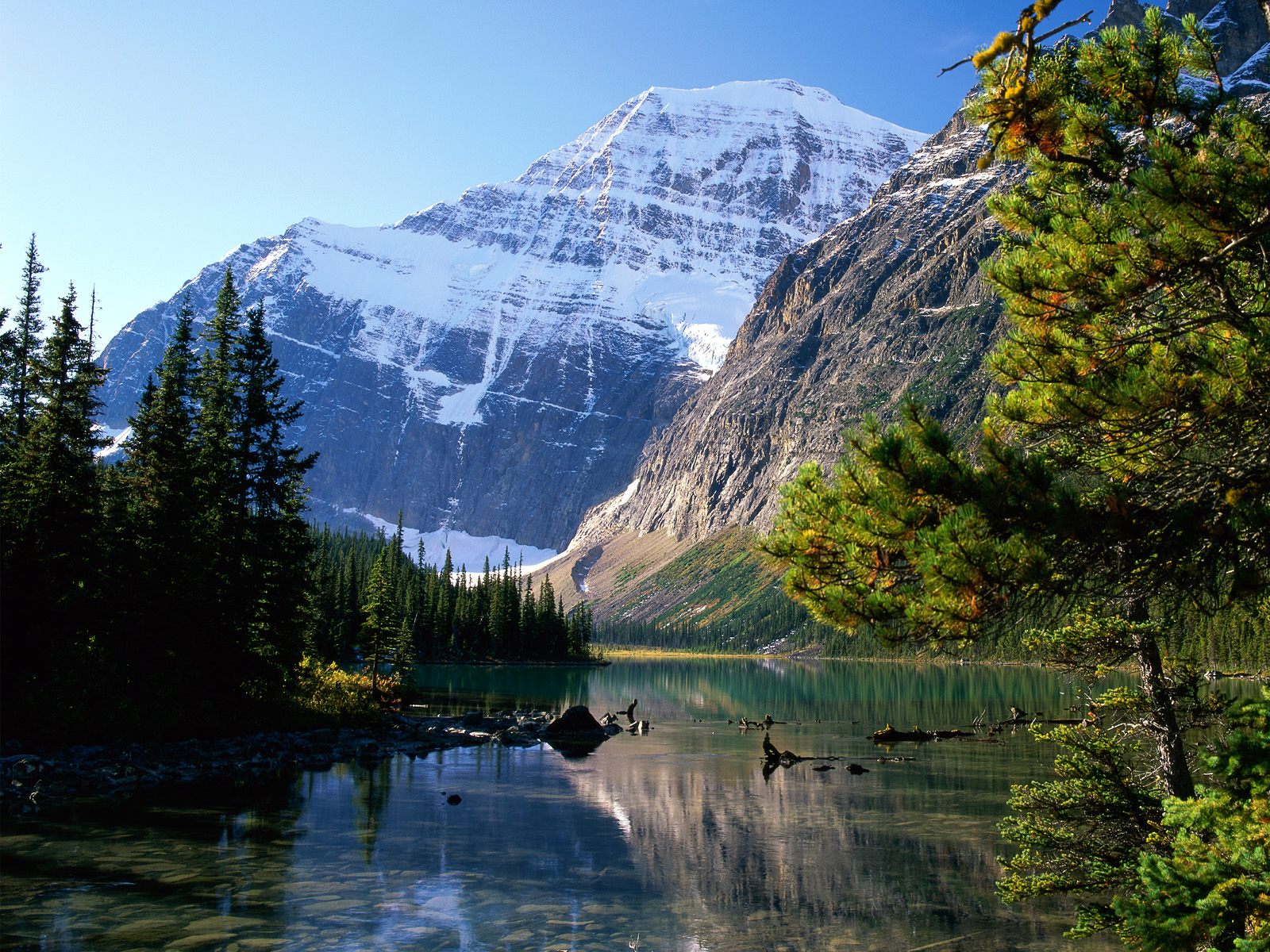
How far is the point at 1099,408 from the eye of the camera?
8500 millimetres

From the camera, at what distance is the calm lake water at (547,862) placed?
18.7m

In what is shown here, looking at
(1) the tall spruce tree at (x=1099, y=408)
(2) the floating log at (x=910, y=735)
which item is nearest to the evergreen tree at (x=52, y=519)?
(1) the tall spruce tree at (x=1099, y=408)

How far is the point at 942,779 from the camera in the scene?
38656 millimetres

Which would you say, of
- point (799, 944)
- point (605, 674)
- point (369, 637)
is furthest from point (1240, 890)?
point (605, 674)

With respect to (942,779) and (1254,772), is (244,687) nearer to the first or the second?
(942,779)

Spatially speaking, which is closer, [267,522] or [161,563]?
[161,563]

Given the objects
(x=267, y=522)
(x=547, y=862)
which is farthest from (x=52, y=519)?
(x=547, y=862)

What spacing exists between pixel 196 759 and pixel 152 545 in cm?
833

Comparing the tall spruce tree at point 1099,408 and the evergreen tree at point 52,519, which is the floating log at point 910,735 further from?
the tall spruce tree at point 1099,408

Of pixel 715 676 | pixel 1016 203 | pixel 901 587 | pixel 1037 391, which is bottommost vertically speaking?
pixel 715 676

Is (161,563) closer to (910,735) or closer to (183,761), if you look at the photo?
(183,761)

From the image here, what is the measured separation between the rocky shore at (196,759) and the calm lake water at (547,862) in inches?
80.9

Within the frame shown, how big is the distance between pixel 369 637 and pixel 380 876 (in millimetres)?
40378

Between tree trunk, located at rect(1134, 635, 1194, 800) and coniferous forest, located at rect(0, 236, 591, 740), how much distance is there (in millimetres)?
28440
